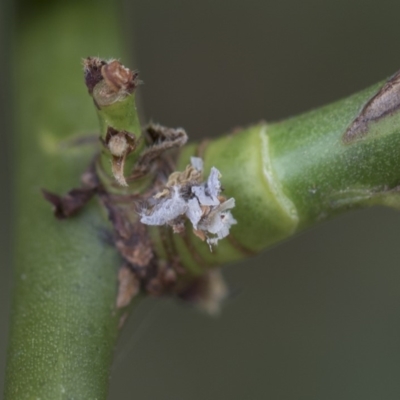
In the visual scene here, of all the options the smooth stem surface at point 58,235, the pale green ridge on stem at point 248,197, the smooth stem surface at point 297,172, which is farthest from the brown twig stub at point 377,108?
the smooth stem surface at point 58,235

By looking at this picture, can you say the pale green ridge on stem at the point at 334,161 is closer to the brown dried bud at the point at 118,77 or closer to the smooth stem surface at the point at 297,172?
the smooth stem surface at the point at 297,172

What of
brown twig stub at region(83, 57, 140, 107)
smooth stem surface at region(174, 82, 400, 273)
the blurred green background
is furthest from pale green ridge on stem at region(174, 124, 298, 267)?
the blurred green background

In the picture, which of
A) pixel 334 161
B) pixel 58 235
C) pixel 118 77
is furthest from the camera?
pixel 58 235

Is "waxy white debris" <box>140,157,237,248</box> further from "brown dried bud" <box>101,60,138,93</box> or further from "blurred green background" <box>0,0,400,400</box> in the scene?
"blurred green background" <box>0,0,400,400</box>

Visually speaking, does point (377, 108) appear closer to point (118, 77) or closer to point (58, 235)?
point (118, 77)

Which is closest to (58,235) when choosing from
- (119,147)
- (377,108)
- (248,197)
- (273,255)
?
(119,147)

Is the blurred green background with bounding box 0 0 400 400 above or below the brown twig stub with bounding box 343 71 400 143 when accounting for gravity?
below
